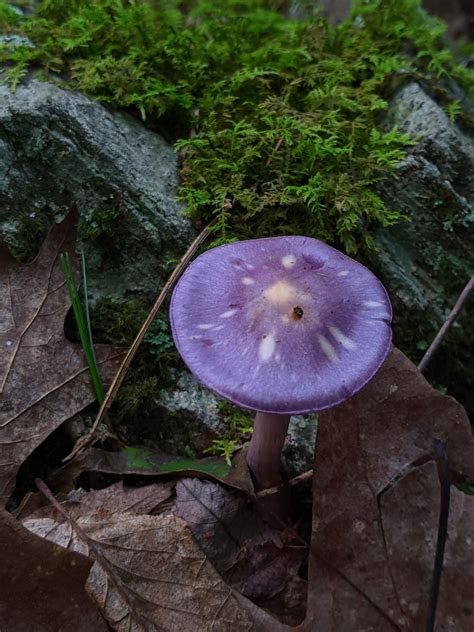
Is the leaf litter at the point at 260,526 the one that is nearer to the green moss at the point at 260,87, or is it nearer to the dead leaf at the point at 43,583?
the dead leaf at the point at 43,583

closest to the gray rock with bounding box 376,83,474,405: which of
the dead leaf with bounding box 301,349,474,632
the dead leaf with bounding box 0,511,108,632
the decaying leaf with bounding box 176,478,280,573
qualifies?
the dead leaf with bounding box 301,349,474,632

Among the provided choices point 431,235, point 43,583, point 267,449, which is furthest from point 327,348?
point 431,235

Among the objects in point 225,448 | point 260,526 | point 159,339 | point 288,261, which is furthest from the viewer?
point 159,339

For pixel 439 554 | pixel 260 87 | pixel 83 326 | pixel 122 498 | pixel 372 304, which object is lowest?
pixel 122 498

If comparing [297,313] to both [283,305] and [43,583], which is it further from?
[43,583]

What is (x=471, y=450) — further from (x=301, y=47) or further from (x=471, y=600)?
(x=301, y=47)

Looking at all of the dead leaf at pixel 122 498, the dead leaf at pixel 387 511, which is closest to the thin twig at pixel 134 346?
the dead leaf at pixel 122 498

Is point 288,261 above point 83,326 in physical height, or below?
above
